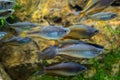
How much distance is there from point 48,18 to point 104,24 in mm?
855

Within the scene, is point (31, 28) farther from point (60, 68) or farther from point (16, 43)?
point (60, 68)

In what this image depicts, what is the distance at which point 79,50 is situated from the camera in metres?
3.44

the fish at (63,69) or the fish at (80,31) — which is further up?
the fish at (80,31)

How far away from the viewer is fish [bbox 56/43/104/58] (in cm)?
343

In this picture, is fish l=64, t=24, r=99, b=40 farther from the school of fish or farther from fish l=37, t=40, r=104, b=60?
fish l=37, t=40, r=104, b=60

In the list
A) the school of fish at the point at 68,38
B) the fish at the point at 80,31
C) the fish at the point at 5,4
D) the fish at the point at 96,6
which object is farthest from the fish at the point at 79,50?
the fish at the point at 5,4

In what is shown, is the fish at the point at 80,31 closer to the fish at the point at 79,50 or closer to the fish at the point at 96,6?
the fish at the point at 79,50

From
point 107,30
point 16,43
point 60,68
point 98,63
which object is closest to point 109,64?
point 98,63

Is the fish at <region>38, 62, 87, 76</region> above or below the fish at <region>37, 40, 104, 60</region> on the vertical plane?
below

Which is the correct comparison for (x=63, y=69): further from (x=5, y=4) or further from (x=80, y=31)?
(x=5, y=4)

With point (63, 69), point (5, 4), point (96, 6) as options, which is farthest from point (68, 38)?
point (5, 4)

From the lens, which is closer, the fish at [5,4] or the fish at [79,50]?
the fish at [79,50]

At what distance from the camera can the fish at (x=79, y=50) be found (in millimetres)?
3426

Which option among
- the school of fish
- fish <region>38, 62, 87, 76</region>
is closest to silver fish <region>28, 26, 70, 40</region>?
the school of fish
